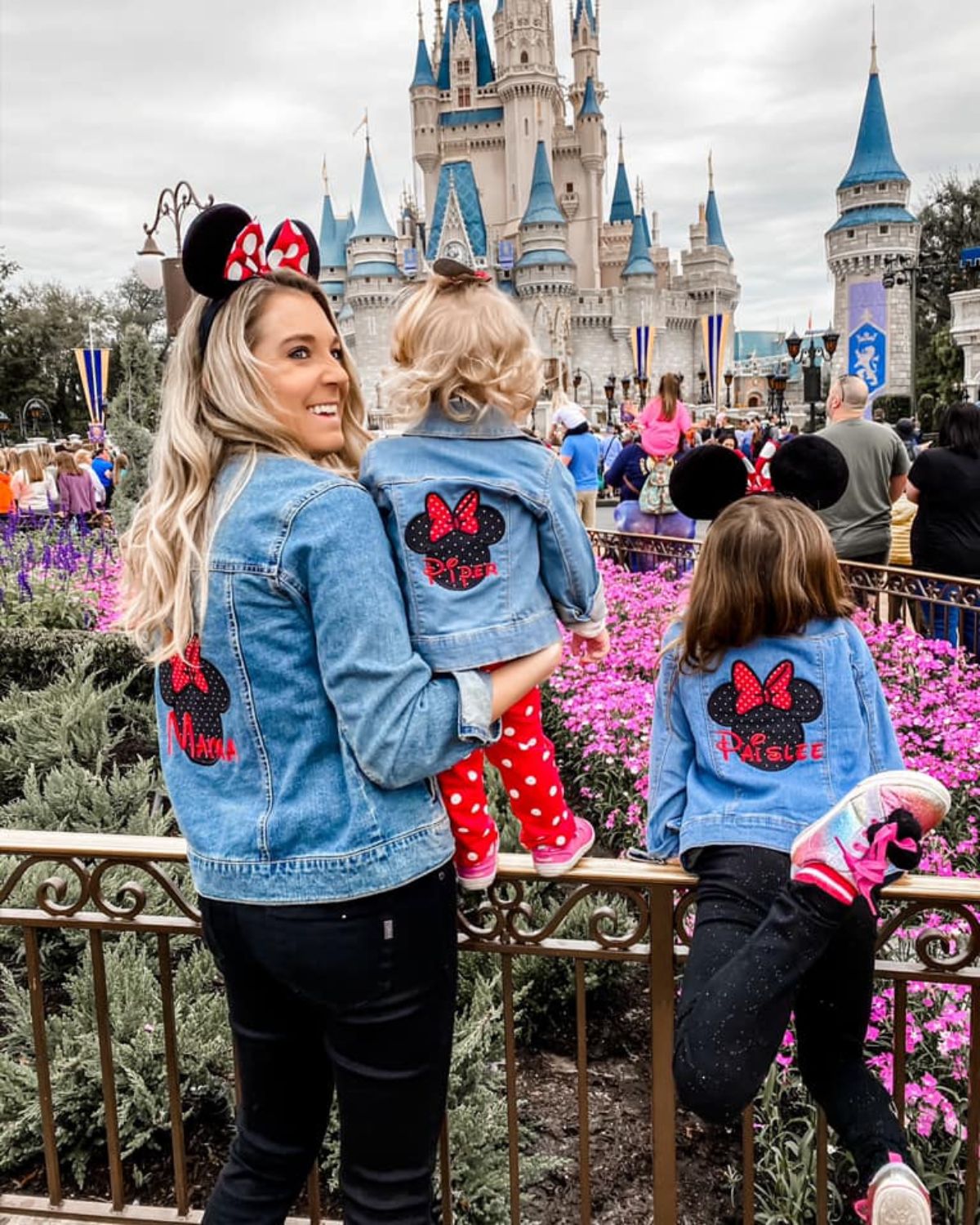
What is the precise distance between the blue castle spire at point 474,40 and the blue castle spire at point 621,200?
10.6m

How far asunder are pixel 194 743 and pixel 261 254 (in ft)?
2.25

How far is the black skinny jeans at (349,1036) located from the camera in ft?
4.16

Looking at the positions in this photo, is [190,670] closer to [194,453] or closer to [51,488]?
[194,453]

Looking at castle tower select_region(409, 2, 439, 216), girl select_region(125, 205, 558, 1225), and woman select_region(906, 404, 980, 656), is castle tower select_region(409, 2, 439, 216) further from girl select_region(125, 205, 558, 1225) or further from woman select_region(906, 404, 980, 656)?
girl select_region(125, 205, 558, 1225)

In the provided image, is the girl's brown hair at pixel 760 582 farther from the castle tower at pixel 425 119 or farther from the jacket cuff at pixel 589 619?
the castle tower at pixel 425 119

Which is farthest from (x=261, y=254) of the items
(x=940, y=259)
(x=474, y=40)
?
(x=474, y=40)

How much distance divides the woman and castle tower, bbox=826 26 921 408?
36.8 m

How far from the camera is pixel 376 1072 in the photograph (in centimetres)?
→ 130

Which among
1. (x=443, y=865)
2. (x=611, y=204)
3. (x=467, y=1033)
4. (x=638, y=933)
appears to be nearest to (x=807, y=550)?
(x=638, y=933)

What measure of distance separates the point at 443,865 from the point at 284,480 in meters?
A: 0.55

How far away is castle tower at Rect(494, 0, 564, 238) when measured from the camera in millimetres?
61500

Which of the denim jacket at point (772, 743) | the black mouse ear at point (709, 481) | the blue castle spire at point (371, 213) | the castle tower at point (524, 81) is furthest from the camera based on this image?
the castle tower at point (524, 81)

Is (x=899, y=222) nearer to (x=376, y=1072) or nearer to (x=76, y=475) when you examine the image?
(x=76, y=475)

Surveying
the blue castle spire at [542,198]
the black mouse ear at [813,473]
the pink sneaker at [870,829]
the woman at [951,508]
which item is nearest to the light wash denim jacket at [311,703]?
the pink sneaker at [870,829]
